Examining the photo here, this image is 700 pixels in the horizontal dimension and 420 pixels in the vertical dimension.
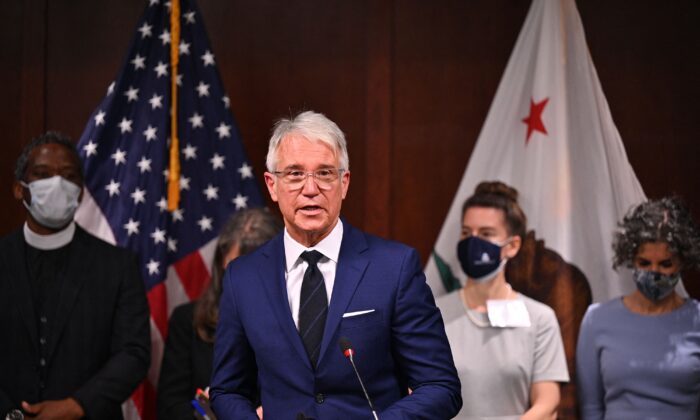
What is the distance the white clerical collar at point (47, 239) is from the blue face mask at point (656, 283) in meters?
2.45

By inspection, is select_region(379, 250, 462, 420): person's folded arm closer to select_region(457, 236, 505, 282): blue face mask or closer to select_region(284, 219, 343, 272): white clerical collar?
select_region(284, 219, 343, 272): white clerical collar

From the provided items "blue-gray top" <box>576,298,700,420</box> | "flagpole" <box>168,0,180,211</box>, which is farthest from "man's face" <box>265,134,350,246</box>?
"flagpole" <box>168,0,180,211</box>

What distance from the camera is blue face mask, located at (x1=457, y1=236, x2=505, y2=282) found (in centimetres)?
412

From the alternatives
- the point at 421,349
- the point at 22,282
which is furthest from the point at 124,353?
the point at 421,349

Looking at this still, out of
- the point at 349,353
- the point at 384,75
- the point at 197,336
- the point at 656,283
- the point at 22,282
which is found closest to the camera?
the point at 349,353

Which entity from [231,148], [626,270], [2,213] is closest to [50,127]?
[2,213]

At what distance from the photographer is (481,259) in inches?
162

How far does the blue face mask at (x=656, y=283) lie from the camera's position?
404 centimetres

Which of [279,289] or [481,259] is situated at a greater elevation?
[279,289]

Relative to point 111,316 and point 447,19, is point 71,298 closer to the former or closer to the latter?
point 111,316

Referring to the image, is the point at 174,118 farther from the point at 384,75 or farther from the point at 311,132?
the point at 311,132

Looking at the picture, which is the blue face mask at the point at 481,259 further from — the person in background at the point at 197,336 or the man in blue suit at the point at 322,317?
the man in blue suit at the point at 322,317

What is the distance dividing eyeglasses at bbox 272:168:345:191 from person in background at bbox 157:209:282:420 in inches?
65.3

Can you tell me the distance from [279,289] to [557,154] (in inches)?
93.7
